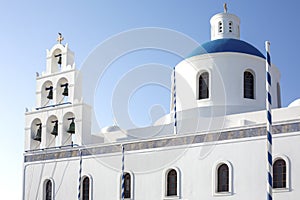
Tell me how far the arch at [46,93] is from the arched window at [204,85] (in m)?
5.30

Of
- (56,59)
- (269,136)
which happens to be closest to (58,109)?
(56,59)

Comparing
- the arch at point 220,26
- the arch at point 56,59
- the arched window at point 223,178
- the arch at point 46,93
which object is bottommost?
the arched window at point 223,178

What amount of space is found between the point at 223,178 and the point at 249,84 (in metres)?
4.40

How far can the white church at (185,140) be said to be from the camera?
43.9 ft

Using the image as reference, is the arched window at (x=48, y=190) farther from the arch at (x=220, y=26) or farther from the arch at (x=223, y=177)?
the arch at (x=220, y=26)

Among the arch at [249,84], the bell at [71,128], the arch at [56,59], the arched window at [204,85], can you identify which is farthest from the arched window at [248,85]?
the arch at [56,59]

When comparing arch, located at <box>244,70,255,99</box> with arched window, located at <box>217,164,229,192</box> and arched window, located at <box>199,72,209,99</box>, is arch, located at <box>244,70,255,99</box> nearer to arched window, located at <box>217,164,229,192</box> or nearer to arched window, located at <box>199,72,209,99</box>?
arched window, located at <box>199,72,209,99</box>

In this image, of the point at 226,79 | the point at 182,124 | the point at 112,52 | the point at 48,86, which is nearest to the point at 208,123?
the point at 182,124

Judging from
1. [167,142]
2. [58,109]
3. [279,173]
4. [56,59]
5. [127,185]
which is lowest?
[127,185]

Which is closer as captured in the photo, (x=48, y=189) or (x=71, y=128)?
(x=71, y=128)

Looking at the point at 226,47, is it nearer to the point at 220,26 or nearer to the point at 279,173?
the point at 220,26

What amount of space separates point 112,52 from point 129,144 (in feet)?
9.51

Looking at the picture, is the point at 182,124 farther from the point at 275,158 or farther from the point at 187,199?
the point at 275,158

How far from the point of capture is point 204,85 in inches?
675
